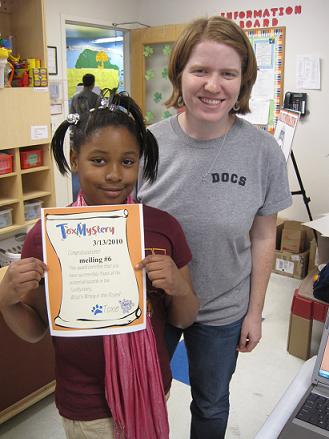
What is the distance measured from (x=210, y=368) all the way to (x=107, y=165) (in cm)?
70

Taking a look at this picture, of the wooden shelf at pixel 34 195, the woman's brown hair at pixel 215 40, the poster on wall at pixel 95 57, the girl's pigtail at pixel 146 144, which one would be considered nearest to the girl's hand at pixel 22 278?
the girl's pigtail at pixel 146 144

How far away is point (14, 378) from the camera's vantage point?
1.90 meters

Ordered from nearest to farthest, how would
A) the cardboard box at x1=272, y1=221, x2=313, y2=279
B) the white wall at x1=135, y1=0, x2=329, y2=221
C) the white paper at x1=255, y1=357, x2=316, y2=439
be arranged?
the white paper at x1=255, y1=357, x2=316, y2=439 < the cardboard box at x1=272, y1=221, x2=313, y2=279 < the white wall at x1=135, y1=0, x2=329, y2=221

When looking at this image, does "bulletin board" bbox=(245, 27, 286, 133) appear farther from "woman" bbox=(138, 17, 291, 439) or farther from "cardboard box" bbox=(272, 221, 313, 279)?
A: "woman" bbox=(138, 17, 291, 439)

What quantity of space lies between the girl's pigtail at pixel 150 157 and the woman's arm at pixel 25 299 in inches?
14.9

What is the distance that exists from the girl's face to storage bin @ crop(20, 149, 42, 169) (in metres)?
2.06

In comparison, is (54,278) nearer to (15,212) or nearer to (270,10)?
(15,212)

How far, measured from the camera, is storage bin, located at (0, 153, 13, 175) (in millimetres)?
2729

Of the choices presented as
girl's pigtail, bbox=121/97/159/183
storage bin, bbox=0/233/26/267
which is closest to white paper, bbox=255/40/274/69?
storage bin, bbox=0/233/26/267

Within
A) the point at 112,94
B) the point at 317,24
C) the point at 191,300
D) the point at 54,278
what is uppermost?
the point at 317,24

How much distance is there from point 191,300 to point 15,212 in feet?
7.12

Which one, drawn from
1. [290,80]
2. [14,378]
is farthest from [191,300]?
[290,80]

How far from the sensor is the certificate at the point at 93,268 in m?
0.89

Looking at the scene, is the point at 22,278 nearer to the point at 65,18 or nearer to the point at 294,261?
the point at 294,261
